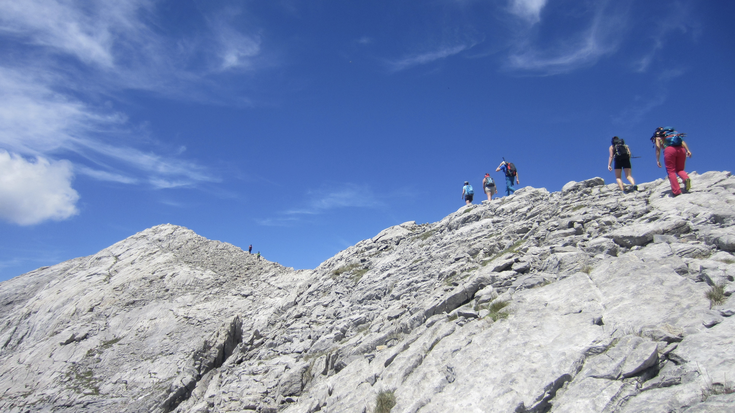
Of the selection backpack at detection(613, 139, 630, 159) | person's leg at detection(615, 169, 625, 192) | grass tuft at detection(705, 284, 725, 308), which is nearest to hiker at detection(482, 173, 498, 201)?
person's leg at detection(615, 169, 625, 192)

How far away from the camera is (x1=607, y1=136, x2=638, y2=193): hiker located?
17391 mm

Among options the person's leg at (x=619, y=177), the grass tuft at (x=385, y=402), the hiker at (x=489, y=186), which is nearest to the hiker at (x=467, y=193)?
the hiker at (x=489, y=186)

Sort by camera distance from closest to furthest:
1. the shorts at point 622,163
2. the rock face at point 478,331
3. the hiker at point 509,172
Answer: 1. the rock face at point 478,331
2. the shorts at point 622,163
3. the hiker at point 509,172

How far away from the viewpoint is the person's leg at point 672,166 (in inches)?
572

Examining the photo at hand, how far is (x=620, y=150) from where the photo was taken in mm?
17375

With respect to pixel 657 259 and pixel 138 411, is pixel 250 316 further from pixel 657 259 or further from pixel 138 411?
pixel 657 259

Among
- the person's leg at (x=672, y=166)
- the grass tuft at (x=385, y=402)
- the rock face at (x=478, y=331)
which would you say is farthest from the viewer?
the person's leg at (x=672, y=166)

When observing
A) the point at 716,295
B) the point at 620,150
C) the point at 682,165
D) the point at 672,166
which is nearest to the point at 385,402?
the point at 716,295

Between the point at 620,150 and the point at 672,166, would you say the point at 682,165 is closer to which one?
the point at 672,166

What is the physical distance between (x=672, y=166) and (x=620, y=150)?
2.76 m

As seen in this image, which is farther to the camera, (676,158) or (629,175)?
(629,175)

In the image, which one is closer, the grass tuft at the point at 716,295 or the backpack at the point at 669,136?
the grass tuft at the point at 716,295

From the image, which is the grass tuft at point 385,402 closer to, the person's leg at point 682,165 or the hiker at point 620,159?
the person's leg at point 682,165

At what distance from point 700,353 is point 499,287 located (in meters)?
6.26
